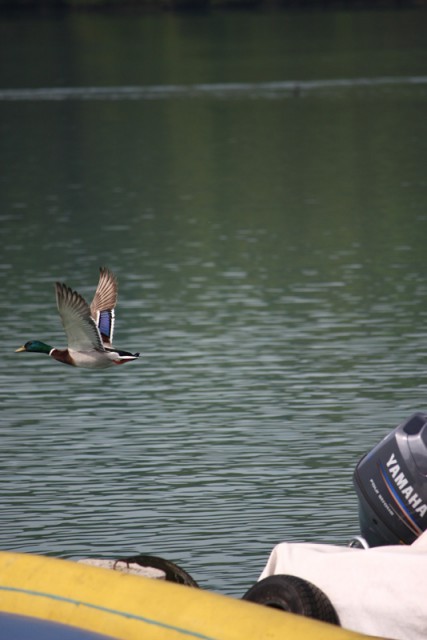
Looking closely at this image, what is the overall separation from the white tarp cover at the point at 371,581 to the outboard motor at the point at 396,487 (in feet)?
1.13

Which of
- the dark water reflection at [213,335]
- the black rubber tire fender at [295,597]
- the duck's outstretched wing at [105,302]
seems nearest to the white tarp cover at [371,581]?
the black rubber tire fender at [295,597]

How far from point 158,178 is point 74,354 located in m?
20.5

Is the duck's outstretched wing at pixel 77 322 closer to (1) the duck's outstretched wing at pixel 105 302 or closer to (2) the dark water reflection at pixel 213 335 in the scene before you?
(1) the duck's outstretched wing at pixel 105 302

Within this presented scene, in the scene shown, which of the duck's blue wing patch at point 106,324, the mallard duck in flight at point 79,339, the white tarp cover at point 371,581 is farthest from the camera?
the duck's blue wing patch at point 106,324

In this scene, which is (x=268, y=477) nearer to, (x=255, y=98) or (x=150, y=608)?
(x=150, y=608)

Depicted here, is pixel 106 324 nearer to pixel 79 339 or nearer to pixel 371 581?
pixel 79 339

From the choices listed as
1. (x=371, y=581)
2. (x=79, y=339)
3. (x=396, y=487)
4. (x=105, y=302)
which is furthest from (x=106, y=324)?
(x=371, y=581)

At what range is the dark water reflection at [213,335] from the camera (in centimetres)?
1123

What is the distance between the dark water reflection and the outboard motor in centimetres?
153

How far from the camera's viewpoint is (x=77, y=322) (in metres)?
9.76

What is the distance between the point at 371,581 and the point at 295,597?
0.29 meters

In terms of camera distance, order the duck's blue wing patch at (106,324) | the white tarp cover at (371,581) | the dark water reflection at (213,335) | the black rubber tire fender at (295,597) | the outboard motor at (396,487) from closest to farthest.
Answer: the white tarp cover at (371,581), the black rubber tire fender at (295,597), the outboard motor at (396,487), the duck's blue wing patch at (106,324), the dark water reflection at (213,335)

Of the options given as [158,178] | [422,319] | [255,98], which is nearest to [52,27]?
[255,98]

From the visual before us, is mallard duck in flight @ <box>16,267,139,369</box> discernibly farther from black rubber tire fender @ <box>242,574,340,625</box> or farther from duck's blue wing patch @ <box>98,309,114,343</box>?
black rubber tire fender @ <box>242,574,340,625</box>
